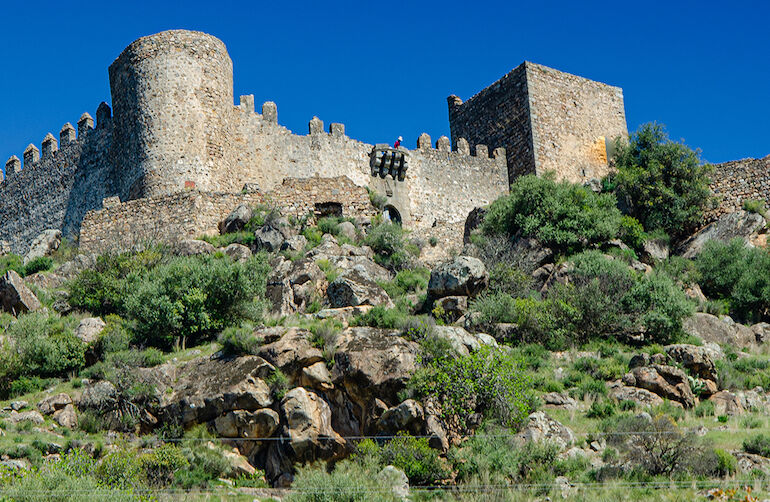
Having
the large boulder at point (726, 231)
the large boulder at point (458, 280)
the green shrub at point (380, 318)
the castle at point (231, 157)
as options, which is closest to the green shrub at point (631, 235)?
the large boulder at point (726, 231)

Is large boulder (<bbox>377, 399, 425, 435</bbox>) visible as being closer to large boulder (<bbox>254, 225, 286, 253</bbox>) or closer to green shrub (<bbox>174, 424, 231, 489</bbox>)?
green shrub (<bbox>174, 424, 231, 489</bbox>)

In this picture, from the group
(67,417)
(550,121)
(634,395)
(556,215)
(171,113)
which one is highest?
(550,121)

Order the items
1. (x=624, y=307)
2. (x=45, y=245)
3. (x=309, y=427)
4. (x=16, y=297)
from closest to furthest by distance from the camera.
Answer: (x=309, y=427) < (x=16, y=297) < (x=624, y=307) < (x=45, y=245)

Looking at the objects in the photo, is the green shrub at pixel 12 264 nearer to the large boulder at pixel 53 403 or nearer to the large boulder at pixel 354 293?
the large boulder at pixel 53 403

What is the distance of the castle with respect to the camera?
2720cm

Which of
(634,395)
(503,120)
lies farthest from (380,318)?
(503,120)

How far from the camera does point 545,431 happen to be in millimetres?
16766

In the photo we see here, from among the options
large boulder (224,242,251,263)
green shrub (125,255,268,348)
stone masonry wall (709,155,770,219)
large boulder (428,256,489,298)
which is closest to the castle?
large boulder (224,242,251,263)

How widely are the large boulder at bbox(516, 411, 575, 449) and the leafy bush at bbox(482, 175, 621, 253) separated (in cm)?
928

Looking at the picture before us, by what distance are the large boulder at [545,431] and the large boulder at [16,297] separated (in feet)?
40.4

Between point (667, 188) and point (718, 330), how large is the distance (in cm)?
702

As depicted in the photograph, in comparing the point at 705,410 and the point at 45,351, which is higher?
the point at 45,351

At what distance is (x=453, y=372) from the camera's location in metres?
17.6

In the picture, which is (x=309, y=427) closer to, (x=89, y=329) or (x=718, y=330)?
(x=89, y=329)
